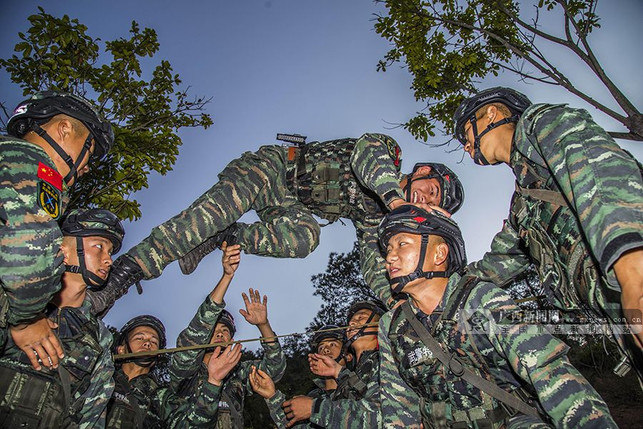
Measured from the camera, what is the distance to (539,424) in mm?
2520

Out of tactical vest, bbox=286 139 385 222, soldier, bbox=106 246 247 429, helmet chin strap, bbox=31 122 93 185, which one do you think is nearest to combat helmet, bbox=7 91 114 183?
helmet chin strap, bbox=31 122 93 185

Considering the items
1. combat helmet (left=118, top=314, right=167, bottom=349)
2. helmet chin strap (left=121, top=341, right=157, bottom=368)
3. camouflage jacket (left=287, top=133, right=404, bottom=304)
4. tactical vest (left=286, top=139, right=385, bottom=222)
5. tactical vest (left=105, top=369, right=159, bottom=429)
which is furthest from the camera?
combat helmet (left=118, top=314, right=167, bottom=349)

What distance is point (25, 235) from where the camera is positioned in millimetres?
2389

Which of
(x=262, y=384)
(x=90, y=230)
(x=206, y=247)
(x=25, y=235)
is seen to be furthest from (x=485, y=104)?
(x=262, y=384)

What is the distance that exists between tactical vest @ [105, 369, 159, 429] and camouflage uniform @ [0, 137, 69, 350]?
9.29ft

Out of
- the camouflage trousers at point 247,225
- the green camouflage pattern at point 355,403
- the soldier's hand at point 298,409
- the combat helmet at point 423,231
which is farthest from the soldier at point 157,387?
the combat helmet at point 423,231

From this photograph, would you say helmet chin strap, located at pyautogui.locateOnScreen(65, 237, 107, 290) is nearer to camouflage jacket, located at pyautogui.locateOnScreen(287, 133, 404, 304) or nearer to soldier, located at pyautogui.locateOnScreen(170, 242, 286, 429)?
soldier, located at pyautogui.locateOnScreen(170, 242, 286, 429)

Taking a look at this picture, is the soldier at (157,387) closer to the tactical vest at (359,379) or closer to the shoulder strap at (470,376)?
the tactical vest at (359,379)

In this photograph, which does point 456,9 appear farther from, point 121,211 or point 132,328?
point 132,328

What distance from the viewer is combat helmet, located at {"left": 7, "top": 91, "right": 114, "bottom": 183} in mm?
3008

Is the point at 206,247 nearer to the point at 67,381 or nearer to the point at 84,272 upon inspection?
the point at 84,272

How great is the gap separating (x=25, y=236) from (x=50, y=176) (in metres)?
0.48

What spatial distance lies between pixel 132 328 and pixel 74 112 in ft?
→ 13.0

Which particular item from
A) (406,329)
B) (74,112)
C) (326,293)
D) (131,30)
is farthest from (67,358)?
(326,293)
